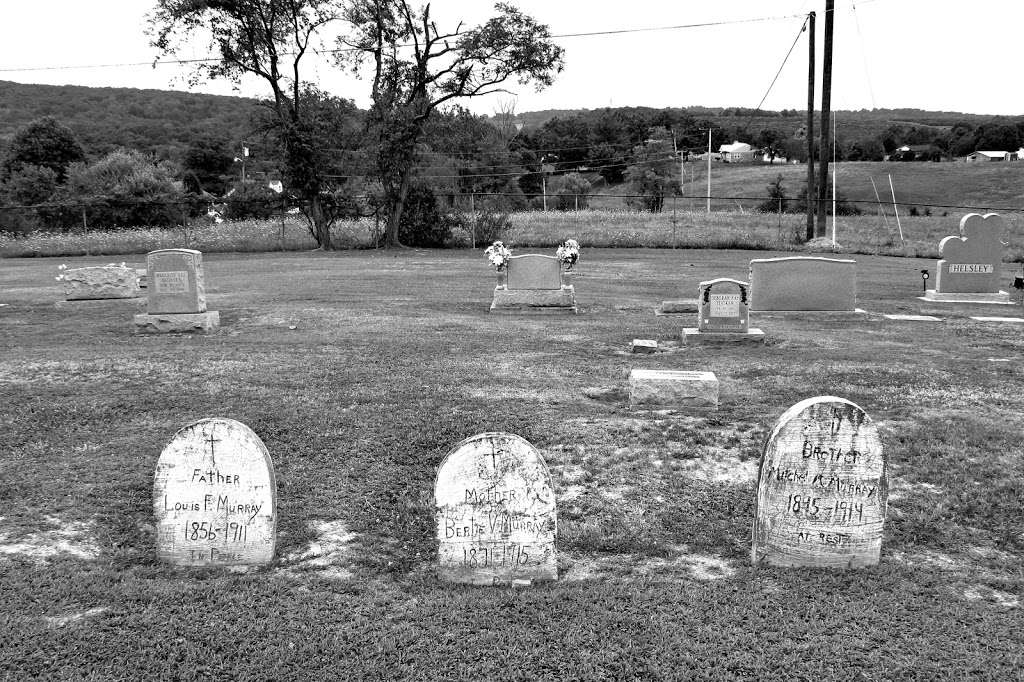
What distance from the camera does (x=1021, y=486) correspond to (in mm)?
5605

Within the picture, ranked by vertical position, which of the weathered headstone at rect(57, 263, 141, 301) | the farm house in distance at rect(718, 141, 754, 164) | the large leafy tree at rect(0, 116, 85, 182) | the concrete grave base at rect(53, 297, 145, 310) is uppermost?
the farm house in distance at rect(718, 141, 754, 164)

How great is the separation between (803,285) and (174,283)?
10564 mm

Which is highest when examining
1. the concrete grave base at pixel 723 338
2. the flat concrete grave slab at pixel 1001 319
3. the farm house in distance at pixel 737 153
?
the farm house in distance at pixel 737 153

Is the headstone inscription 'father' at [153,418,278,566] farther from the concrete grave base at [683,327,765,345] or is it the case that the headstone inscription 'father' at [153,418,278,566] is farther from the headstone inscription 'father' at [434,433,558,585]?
the concrete grave base at [683,327,765,345]

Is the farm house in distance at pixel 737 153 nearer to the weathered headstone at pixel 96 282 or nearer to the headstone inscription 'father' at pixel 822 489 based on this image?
the weathered headstone at pixel 96 282

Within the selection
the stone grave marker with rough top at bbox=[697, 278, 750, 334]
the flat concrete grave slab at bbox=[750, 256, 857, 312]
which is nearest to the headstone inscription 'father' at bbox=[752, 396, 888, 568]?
the stone grave marker with rough top at bbox=[697, 278, 750, 334]

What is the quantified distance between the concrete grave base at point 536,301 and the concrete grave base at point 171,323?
5.05 m

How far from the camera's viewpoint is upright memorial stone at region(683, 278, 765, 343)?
11.1 meters

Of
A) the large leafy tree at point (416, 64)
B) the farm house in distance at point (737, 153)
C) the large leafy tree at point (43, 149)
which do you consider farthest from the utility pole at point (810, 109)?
the farm house in distance at point (737, 153)

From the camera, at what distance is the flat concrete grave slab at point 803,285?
45.4 feet

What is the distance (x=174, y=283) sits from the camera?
12734 millimetres

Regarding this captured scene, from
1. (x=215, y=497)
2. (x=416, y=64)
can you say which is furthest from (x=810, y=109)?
(x=215, y=497)

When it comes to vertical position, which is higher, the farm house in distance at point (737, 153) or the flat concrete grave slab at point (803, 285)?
the farm house in distance at point (737, 153)

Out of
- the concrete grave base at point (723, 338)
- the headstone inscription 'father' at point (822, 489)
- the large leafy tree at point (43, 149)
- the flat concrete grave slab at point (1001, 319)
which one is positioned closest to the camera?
the headstone inscription 'father' at point (822, 489)
